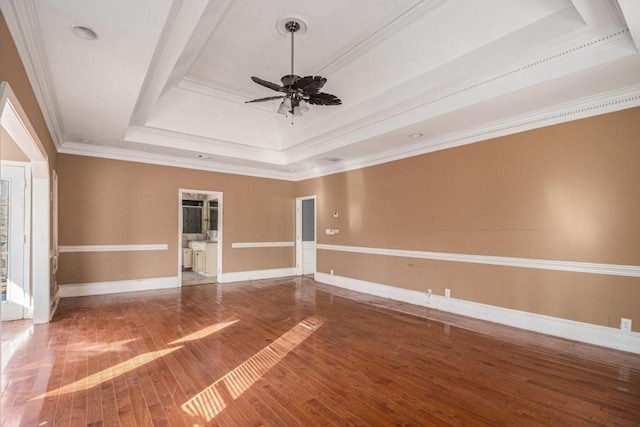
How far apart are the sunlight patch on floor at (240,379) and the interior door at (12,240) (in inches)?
149

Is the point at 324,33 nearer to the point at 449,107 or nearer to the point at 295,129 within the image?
the point at 449,107

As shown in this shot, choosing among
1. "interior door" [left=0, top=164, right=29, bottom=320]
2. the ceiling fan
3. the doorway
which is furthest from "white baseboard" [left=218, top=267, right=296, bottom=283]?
the ceiling fan

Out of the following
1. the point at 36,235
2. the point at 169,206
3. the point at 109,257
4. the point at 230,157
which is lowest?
the point at 109,257

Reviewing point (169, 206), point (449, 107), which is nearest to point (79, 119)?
point (169, 206)

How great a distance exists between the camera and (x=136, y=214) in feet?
21.1

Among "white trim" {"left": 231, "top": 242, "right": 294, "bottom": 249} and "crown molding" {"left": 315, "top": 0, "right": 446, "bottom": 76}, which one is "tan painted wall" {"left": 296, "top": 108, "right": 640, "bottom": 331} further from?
"white trim" {"left": 231, "top": 242, "right": 294, "bottom": 249}

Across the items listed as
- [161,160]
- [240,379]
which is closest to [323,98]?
[240,379]

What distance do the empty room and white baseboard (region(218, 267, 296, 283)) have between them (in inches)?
25.6

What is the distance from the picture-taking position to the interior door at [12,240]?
450 centimetres

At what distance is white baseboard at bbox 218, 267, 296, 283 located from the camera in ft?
24.5

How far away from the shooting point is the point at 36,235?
438 cm

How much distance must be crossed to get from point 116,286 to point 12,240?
79.2 inches

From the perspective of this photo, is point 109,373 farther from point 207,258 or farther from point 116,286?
point 207,258

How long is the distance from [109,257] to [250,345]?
4.11 meters
